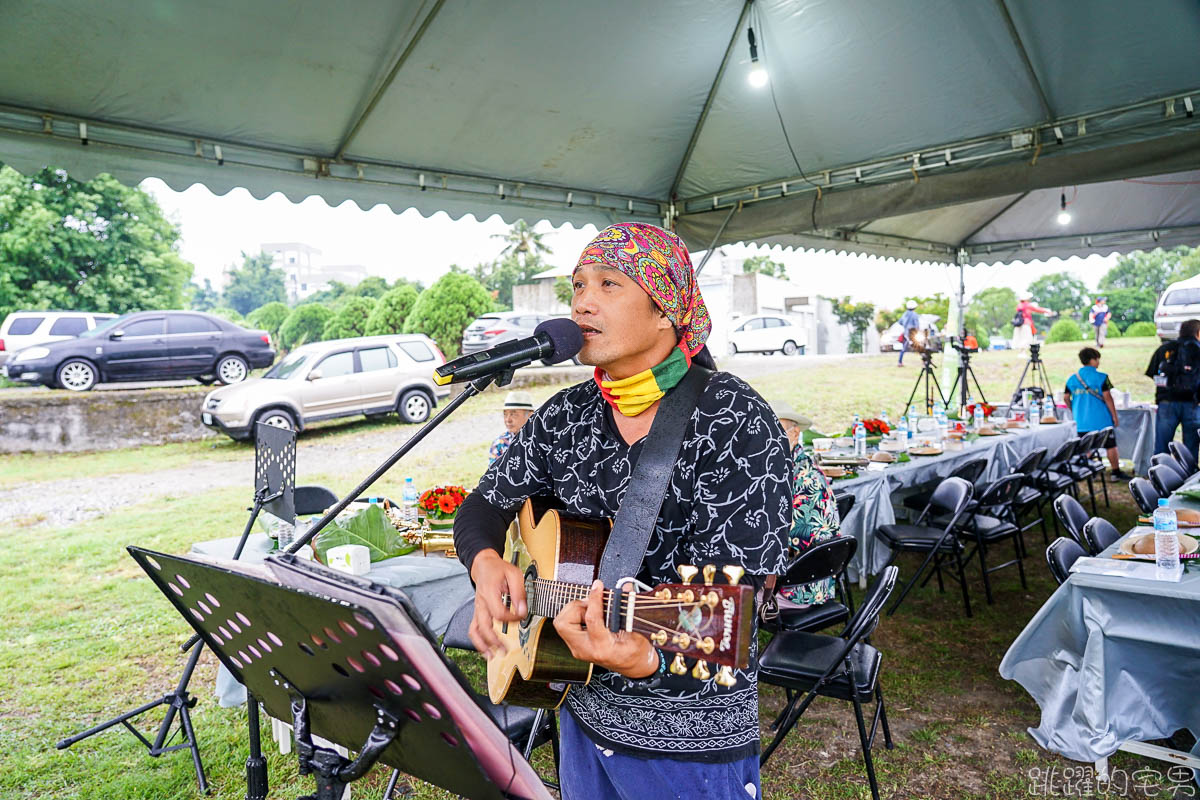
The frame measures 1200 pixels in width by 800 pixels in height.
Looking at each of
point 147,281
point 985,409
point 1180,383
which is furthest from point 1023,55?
point 147,281

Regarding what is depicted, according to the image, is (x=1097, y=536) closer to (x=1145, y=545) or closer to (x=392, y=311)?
(x=1145, y=545)

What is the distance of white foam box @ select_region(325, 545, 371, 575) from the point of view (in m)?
3.11

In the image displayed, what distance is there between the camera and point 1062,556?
3457 millimetres

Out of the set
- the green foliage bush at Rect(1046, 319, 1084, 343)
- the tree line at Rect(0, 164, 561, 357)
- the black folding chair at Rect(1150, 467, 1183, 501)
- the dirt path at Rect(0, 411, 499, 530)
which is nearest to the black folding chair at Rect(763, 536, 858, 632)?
the black folding chair at Rect(1150, 467, 1183, 501)

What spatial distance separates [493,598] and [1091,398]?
9984mm

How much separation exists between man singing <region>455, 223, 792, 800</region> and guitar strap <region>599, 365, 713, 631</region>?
2 cm

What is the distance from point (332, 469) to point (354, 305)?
13.6ft

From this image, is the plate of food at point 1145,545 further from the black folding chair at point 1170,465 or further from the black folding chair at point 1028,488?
the black folding chair at point 1170,465

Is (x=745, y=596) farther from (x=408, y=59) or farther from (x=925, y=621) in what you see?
(x=925, y=621)

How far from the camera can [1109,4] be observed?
4094 millimetres

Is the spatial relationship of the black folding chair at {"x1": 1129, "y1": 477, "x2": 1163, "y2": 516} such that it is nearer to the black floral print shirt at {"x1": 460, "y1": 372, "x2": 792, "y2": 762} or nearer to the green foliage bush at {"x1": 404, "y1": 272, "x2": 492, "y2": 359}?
the black floral print shirt at {"x1": 460, "y1": 372, "x2": 792, "y2": 762}

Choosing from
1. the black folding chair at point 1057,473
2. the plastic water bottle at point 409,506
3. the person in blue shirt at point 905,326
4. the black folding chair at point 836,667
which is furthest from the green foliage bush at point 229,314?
the person in blue shirt at point 905,326

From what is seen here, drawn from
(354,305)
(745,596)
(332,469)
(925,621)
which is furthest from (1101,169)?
(354,305)

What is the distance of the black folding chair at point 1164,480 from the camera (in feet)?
17.5
